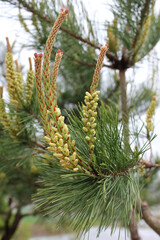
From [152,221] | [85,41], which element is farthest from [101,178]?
[85,41]

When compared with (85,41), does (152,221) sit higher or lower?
lower

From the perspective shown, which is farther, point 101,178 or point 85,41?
point 85,41

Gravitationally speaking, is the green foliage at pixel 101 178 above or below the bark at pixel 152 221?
above

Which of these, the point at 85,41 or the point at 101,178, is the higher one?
the point at 85,41

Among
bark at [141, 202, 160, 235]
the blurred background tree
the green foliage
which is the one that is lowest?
bark at [141, 202, 160, 235]

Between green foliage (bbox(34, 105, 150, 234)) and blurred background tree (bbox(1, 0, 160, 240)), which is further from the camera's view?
blurred background tree (bbox(1, 0, 160, 240))

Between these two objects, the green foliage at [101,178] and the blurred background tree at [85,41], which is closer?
the green foliage at [101,178]

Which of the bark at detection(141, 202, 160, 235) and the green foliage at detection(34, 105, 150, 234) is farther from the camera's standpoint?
the bark at detection(141, 202, 160, 235)

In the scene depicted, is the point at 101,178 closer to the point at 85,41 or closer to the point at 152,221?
the point at 152,221

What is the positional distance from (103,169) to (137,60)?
0.33 metres

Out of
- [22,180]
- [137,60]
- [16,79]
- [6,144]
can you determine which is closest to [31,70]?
[16,79]

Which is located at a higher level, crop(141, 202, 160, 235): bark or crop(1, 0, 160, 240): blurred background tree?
crop(1, 0, 160, 240): blurred background tree

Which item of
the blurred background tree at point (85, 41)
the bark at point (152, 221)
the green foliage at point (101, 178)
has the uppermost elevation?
the blurred background tree at point (85, 41)

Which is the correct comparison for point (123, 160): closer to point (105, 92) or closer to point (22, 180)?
point (105, 92)
